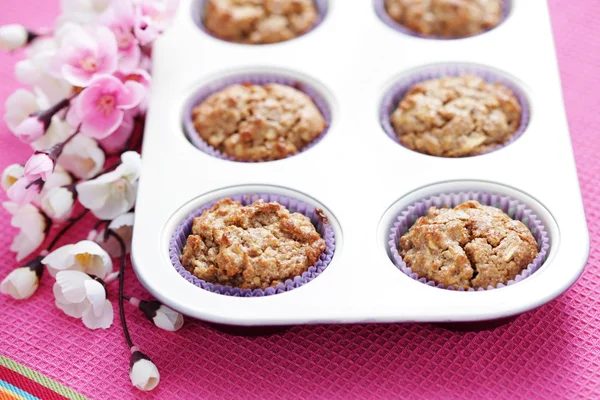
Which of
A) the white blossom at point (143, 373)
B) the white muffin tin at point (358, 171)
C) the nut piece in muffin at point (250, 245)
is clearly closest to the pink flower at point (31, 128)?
the white muffin tin at point (358, 171)

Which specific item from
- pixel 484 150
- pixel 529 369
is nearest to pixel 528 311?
pixel 529 369

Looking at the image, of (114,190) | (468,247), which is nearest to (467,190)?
(468,247)

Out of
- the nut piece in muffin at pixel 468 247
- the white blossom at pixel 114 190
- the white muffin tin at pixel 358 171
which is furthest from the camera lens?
the white blossom at pixel 114 190

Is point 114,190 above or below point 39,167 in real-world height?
below

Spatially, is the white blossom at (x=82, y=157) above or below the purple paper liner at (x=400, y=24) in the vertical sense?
below

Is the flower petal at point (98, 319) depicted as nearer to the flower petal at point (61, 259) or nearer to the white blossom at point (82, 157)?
the flower petal at point (61, 259)

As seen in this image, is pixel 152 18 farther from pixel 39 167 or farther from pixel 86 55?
pixel 39 167
